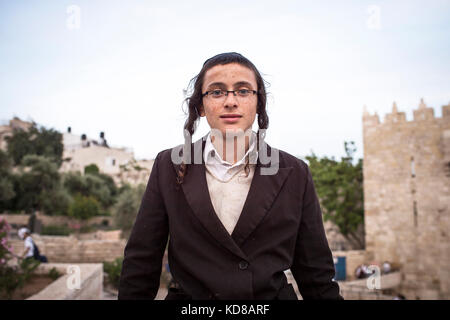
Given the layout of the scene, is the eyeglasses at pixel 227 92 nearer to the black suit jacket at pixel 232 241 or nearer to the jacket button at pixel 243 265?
the black suit jacket at pixel 232 241

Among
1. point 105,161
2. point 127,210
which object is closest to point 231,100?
point 127,210

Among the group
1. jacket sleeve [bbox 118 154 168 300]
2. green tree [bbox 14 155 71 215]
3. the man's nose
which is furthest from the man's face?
green tree [bbox 14 155 71 215]

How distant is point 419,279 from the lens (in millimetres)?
14031

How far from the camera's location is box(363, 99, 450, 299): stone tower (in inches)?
546

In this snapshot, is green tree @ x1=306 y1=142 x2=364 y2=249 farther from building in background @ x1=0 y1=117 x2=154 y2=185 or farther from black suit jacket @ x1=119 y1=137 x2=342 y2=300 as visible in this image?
building in background @ x1=0 y1=117 x2=154 y2=185

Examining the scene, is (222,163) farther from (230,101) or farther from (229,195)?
(230,101)

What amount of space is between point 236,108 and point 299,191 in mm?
501

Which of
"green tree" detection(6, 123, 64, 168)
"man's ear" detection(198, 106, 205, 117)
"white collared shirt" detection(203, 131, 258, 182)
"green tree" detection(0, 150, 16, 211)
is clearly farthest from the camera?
"green tree" detection(6, 123, 64, 168)

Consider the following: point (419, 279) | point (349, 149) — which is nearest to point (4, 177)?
point (349, 149)

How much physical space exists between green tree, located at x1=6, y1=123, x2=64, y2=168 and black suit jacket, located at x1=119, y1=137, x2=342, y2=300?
3396cm

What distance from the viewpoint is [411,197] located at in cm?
1470

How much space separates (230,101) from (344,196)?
17.7 meters

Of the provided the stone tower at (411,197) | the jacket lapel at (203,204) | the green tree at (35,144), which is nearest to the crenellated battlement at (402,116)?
the stone tower at (411,197)
